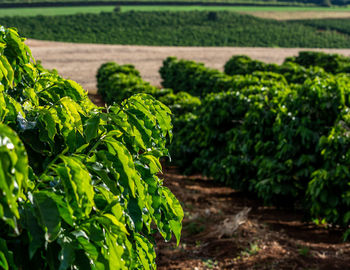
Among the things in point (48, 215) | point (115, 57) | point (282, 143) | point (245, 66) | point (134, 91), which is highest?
point (48, 215)

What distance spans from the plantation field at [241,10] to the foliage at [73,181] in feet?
202

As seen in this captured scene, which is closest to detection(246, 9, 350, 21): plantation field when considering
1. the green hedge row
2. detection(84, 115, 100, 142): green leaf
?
the green hedge row

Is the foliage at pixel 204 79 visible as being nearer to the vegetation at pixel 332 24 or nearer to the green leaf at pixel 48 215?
the green leaf at pixel 48 215

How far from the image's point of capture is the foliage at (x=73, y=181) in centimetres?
154

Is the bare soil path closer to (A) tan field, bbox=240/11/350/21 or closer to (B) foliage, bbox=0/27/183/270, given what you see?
(B) foliage, bbox=0/27/183/270

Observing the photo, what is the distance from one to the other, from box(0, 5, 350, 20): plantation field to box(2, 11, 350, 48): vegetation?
5739 mm

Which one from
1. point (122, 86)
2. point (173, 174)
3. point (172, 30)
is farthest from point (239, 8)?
point (173, 174)

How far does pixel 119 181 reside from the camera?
1.95 m

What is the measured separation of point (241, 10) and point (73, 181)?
254ft

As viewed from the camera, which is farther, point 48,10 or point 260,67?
point 48,10

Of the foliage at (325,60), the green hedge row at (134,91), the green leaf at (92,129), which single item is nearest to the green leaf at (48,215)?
the green leaf at (92,129)

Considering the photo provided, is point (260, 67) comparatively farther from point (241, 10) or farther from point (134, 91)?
point (241, 10)

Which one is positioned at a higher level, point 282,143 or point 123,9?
point 282,143

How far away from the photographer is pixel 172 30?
5800 centimetres
